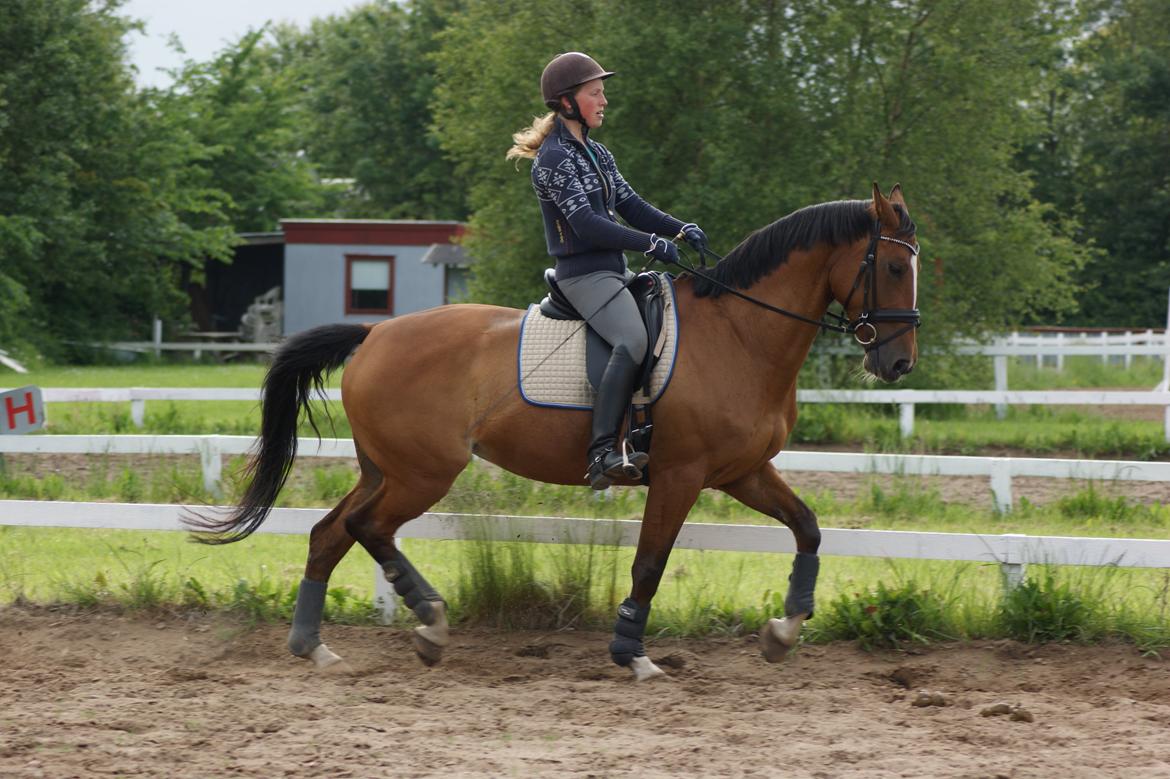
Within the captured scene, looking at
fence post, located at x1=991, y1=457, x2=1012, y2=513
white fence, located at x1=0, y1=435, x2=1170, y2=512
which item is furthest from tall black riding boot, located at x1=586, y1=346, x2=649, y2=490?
fence post, located at x1=991, y1=457, x2=1012, y2=513

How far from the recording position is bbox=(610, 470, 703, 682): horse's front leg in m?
5.80

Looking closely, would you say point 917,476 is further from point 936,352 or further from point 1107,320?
point 1107,320

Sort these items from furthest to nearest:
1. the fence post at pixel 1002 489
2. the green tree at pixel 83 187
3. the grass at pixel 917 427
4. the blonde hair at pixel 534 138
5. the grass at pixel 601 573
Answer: the green tree at pixel 83 187
the grass at pixel 917 427
the fence post at pixel 1002 489
the grass at pixel 601 573
the blonde hair at pixel 534 138

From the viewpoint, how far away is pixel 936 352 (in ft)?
57.7

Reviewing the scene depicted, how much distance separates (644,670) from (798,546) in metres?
1.03

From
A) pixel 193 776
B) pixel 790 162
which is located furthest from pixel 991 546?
pixel 790 162

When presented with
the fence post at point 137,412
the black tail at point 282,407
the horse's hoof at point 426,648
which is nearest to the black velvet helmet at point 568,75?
the black tail at point 282,407

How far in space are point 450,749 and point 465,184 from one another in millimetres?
41338

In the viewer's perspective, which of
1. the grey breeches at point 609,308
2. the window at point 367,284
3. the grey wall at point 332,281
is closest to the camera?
the grey breeches at point 609,308

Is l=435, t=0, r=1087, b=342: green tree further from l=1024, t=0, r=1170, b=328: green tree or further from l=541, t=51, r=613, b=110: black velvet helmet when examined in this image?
l=1024, t=0, r=1170, b=328: green tree

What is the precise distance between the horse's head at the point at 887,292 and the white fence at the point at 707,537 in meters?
1.01

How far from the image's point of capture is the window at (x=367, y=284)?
32438mm

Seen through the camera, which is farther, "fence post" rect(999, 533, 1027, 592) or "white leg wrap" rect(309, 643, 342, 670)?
"fence post" rect(999, 533, 1027, 592)

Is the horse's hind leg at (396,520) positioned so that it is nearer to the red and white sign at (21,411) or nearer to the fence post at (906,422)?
the red and white sign at (21,411)
